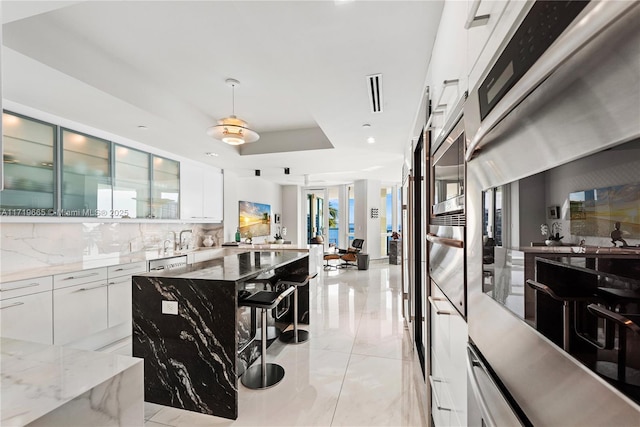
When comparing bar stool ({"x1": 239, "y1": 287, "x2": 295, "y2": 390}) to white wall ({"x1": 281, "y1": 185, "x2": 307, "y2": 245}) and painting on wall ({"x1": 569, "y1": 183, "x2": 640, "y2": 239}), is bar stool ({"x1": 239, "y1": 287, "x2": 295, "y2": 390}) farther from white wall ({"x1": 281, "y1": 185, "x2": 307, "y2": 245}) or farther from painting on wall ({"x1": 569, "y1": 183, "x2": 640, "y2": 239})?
white wall ({"x1": 281, "y1": 185, "x2": 307, "y2": 245})

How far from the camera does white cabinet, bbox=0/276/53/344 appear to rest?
238cm

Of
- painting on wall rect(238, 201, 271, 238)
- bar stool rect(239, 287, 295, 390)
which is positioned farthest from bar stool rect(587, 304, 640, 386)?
painting on wall rect(238, 201, 271, 238)

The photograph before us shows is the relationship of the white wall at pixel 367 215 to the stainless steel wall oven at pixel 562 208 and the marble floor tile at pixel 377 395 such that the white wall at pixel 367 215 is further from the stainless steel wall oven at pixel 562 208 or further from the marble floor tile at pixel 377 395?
the stainless steel wall oven at pixel 562 208

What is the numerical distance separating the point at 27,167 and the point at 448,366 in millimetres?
4010

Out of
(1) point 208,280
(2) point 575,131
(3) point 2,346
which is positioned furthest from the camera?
(1) point 208,280

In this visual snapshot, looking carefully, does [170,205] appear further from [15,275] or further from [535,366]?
[535,366]

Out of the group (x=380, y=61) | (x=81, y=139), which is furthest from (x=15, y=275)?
(x=380, y=61)

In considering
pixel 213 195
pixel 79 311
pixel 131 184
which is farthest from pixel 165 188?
pixel 79 311

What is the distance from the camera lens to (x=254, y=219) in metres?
8.10

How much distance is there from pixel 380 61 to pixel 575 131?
7.06 ft

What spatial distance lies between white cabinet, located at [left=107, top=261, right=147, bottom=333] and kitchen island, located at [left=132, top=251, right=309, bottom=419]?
4.94 ft

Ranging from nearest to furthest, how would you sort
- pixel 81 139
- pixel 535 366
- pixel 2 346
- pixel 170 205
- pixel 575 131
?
pixel 575 131, pixel 535 366, pixel 2 346, pixel 81 139, pixel 170 205

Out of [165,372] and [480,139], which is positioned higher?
[480,139]

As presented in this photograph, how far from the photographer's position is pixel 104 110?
2.96m
